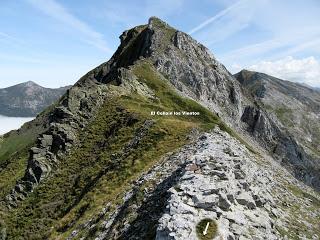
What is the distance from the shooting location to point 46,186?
57906mm

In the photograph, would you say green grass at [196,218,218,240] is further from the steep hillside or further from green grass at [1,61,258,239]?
green grass at [1,61,258,239]

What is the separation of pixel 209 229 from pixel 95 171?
108ft

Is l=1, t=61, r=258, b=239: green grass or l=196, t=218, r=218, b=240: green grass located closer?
l=196, t=218, r=218, b=240: green grass

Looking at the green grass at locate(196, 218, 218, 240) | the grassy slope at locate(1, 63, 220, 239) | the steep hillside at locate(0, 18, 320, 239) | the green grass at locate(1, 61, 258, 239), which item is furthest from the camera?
the grassy slope at locate(1, 63, 220, 239)

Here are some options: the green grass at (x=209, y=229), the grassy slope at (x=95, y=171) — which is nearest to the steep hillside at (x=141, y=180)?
the green grass at (x=209, y=229)

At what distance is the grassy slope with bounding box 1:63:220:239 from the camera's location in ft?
146

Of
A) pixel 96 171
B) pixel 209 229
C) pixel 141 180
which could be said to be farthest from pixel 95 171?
pixel 209 229

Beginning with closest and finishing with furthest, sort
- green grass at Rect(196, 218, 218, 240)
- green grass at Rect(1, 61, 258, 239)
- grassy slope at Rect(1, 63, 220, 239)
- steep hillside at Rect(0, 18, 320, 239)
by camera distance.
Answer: green grass at Rect(196, 218, 218, 240), steep hillside at Rect(0, 18, 320, 239), green grass at Rect(1, 61, 258, 239), grassy slope at Rect(1, 63, 220, 239)

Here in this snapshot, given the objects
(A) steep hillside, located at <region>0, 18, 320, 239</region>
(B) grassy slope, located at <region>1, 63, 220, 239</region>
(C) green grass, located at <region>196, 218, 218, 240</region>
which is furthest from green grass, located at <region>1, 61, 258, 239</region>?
(C) green grass, located at <region>196, 218, 218, 240</region>

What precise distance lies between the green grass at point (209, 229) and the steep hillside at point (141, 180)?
0.07 m

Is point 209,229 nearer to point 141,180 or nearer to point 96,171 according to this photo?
point 141,180

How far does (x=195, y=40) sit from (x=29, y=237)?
114769 mm

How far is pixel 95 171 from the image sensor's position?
54.3m

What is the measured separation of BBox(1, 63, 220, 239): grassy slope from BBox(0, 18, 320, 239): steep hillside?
0.18m
